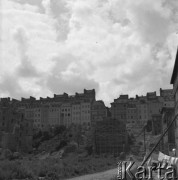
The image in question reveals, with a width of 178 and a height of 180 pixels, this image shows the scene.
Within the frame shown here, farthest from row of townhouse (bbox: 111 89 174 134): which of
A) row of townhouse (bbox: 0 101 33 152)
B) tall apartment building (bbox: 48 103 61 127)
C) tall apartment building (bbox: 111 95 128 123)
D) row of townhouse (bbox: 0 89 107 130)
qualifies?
row of townhouse (bbox: 0 101 33 152)

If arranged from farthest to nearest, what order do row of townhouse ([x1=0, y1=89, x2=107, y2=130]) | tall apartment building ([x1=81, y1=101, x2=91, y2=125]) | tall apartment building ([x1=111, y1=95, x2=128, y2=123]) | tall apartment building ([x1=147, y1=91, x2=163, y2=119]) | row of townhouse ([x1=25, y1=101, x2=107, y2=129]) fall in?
tall apartment building ([x1=81, y1=101, x2=91, y2=125])
row of townhouse ([x1=0, y1=89, x2=107, y2=130])
row of townhouse ([x1=25, y1=101, x2=107, y2=129])
tall apartment building ([x1=111, y1=95, x2=128, y2=123])
tall apartment building ([x1=147, y1=91, x2=163, y2=119])

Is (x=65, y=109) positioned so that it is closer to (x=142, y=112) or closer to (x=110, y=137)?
(x=142, y=112)

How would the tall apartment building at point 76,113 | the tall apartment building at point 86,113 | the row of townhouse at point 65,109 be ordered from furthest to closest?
the tall apartment building at point 76,113, the tall apartment building at point 86,113, the row of townhouse at point 65,109

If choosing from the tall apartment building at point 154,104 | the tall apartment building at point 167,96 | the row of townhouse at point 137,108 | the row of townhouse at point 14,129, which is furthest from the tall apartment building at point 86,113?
the row of townhouse at point 14,129

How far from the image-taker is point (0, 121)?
104m

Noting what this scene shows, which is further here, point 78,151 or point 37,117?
point 37,117

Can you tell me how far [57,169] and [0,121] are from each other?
72.6 m

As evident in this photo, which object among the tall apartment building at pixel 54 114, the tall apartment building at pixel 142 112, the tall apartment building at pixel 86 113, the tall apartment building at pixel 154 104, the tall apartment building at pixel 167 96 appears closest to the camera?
the tall apartment building at pixel 167 96

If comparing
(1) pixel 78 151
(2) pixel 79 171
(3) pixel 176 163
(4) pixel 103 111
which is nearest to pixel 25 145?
(1) pixel 78 151

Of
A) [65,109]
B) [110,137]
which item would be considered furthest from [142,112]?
[110,137]

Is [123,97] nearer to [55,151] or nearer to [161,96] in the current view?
[161,96]

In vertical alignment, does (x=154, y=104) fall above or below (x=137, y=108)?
above

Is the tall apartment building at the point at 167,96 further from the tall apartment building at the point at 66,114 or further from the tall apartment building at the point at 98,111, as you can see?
the tall apartment building at the point at 66,114

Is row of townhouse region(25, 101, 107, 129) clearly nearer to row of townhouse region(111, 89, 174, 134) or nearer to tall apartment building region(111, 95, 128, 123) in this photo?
tall apartment building region(111, 95, 128, 123)
